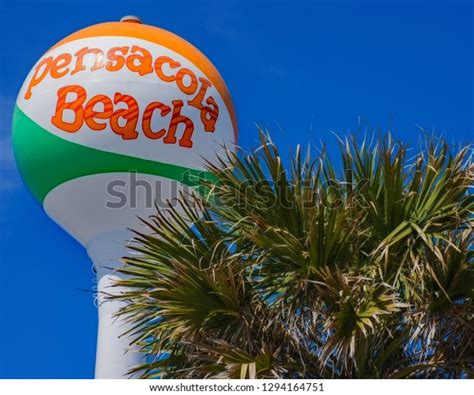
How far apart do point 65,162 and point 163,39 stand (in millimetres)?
2435

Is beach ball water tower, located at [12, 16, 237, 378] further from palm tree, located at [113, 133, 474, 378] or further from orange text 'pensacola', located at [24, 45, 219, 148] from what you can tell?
palm tree, located at [113, 133, 474, 378]

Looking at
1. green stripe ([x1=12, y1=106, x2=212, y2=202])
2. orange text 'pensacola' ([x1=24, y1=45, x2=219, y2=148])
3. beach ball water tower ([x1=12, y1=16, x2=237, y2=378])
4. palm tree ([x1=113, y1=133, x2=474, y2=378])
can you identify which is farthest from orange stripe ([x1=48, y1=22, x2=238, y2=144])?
palm tree ([x1=113, y1=133, x2=474, y2=378])

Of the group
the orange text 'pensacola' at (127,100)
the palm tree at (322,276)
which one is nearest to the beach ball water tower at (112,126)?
the orange text 'pensacola' at (127,100)

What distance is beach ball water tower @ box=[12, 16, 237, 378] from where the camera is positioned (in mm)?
14562

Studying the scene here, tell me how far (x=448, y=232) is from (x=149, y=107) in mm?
7607

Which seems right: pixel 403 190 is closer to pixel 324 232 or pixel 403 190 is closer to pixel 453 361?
pixel 324 232

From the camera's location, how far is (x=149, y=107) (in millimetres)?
14547

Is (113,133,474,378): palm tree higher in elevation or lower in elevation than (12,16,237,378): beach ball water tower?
lower

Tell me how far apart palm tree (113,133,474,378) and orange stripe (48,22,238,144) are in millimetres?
7117

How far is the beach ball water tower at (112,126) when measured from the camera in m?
14.6

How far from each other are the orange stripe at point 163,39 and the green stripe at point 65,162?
1485mm

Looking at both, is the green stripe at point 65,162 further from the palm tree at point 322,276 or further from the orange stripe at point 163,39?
the palm tree at point 322,276
